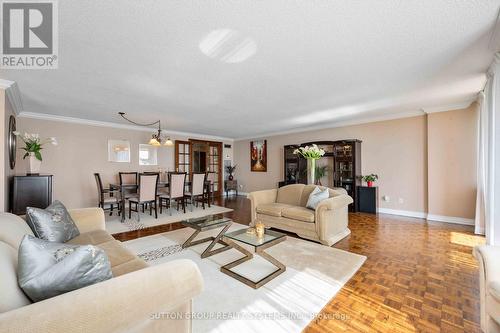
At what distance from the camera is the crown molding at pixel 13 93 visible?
2.99 metres

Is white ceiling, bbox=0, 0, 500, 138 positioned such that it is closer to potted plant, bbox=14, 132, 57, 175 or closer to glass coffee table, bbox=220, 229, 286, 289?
potted plant, bbox=14, 132, 57, 175

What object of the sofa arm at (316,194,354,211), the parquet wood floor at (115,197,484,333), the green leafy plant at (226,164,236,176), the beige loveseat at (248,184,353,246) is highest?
the green leafy plant at (226,164,236,176)

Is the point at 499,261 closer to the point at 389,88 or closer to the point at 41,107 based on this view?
the point at 389,88

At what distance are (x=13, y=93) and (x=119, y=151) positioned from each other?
2.77m

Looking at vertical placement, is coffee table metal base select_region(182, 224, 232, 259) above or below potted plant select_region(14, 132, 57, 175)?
below

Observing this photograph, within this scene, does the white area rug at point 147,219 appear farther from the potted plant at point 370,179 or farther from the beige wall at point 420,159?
the beige wall at point 420,159

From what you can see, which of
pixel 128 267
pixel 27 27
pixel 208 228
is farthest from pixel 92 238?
pixel 27 27

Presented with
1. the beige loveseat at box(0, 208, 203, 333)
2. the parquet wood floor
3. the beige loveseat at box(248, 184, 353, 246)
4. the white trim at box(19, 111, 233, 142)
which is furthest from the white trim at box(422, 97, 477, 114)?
the white trim at box(19, 111, 233, 142)

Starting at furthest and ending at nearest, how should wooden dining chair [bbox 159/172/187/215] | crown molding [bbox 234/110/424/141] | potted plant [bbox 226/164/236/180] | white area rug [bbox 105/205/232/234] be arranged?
1. potted plant [bbox 226/164/236/180]
2. wooden dining chair [bbox 159/172/187/215]
3. crown molding [bbox 234/110/424/141]
4. white area rug [bbox 105/205/232/234]

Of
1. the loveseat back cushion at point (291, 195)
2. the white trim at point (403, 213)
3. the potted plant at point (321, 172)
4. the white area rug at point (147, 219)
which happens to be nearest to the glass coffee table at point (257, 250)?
the loveseat back cushion at point (291, 195)

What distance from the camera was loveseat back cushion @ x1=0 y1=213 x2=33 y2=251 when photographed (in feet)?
4.31

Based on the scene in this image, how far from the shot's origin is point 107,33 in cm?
190

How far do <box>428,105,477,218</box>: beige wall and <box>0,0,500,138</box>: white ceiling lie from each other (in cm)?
47

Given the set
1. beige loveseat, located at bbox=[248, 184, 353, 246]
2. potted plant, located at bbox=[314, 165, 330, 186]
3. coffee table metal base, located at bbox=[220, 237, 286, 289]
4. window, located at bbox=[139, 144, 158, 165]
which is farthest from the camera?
window, located at bbox=[139, 144, 158, 165]
